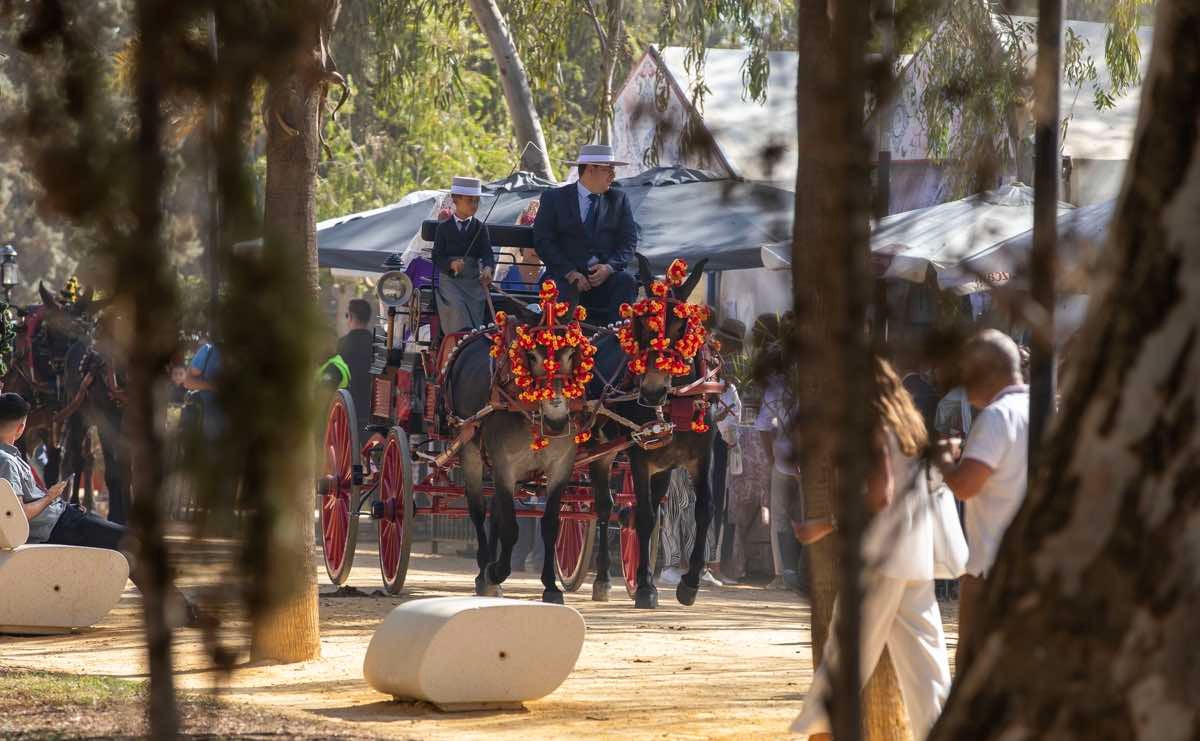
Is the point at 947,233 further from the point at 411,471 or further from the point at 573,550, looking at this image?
the point at 411,471

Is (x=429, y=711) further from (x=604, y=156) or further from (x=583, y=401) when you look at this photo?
(x=604, y=156)

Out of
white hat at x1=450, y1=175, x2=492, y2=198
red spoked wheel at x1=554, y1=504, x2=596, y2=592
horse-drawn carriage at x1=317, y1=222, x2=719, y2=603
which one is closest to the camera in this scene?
horse-drawn carriage at x1=317, y1=222, x2=719, y2=603

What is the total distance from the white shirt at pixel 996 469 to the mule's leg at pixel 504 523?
23.7ft

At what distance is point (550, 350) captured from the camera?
13.6 m

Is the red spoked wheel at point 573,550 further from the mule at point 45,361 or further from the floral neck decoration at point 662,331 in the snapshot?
the mule at point 45,361

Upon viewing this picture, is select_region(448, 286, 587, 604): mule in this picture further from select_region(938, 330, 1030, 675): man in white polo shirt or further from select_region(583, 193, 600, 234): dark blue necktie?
select_region(938, 330, 1030, 675): man in white polo shirt

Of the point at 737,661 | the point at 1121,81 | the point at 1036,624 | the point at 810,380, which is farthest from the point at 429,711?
the point at 1121,81

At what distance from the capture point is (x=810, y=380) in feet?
17.8

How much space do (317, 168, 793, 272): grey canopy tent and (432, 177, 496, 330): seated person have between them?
49cm

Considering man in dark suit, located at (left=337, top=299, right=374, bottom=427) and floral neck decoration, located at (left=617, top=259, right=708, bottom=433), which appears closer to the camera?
floral neck decoration, located at (left=617, top=259, right=708, bottom=433)

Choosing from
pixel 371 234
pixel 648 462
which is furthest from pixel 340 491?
pixel 371 234

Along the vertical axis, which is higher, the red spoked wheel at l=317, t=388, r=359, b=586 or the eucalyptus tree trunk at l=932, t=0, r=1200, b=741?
the eucalyptus tree trunk at l=932, t=0, r=1200, b=741

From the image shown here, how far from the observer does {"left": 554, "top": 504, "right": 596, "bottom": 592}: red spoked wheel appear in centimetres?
1574

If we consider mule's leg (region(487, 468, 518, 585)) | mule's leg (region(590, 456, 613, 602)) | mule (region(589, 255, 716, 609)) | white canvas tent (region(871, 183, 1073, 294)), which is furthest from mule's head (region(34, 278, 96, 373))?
white canvas tent (region(871, 183, 1073, 294))
